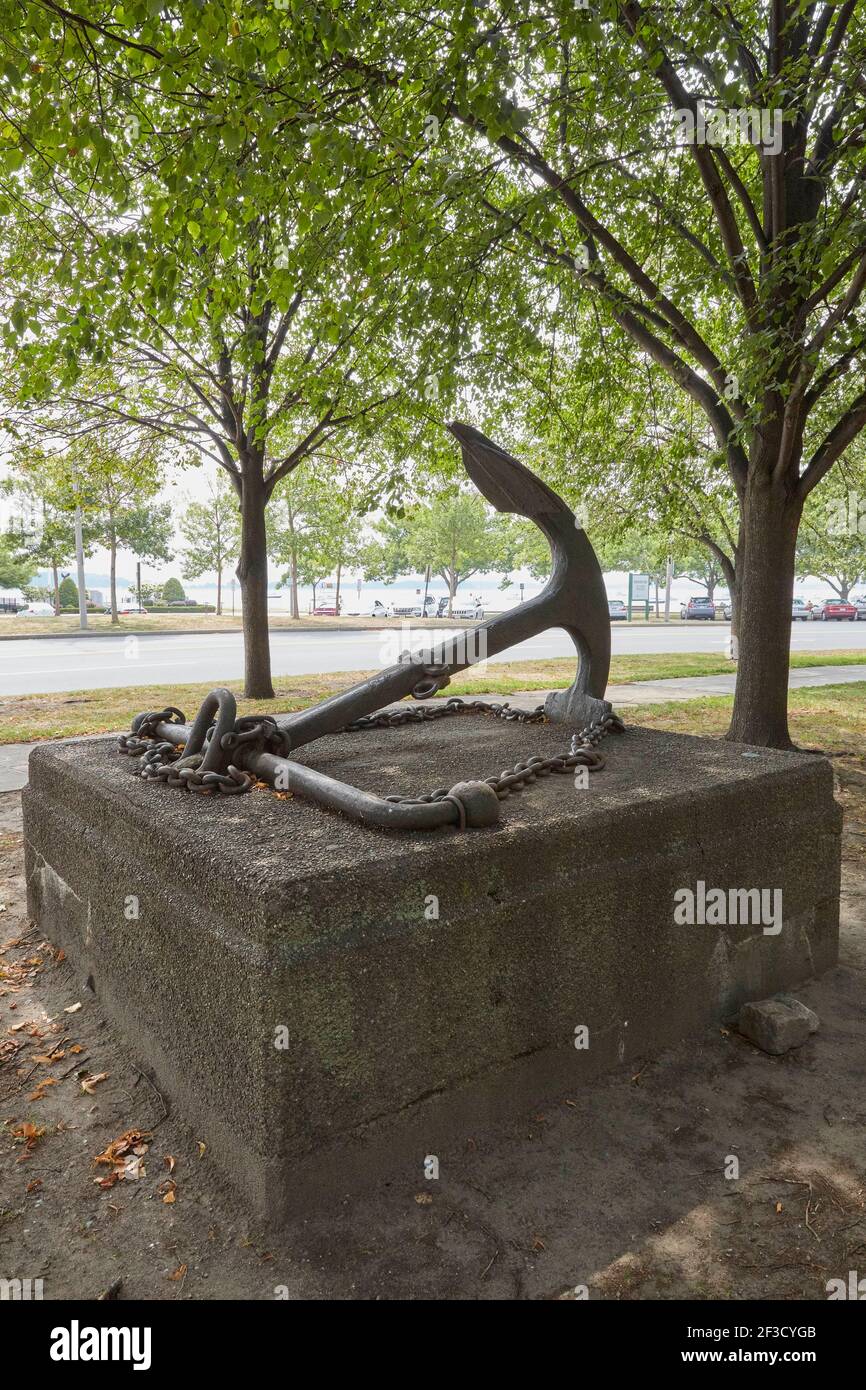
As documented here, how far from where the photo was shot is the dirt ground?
205 centimetres

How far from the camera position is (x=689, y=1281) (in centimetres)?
203

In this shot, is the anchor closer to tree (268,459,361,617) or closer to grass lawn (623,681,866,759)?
grass lawn (623,681,866,759)

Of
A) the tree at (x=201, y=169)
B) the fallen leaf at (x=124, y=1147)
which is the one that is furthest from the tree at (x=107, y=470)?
the fallen leaf at (x=124, y=1147)

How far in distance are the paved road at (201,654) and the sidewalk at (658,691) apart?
4.30 m

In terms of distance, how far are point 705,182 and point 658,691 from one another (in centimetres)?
781

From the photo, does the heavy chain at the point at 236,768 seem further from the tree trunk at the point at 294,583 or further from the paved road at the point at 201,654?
the tree trunk at the point at 294,583

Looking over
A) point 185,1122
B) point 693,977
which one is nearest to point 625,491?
point 693,977

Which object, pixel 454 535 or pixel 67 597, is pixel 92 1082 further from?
pixel 67 597

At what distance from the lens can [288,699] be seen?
36.8 ft

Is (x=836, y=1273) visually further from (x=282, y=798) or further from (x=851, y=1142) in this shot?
(x=282, y=798)

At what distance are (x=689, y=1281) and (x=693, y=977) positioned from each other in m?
1.25

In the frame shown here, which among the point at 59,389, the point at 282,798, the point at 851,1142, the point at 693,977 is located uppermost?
the point at 59,389

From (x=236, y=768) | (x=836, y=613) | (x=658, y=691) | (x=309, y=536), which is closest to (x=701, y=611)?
(x=836, y=613)
